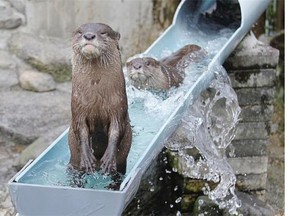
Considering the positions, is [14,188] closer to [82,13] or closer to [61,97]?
[61,97]

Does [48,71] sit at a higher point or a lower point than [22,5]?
lower

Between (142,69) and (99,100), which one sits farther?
(142,69)

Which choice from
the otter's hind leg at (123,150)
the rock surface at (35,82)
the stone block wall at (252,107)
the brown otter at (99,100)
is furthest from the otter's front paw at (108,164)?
the rock surface at (35,82)

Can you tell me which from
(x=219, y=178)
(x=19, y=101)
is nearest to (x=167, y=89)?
(x=219, y=178)

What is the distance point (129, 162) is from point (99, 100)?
546 mm

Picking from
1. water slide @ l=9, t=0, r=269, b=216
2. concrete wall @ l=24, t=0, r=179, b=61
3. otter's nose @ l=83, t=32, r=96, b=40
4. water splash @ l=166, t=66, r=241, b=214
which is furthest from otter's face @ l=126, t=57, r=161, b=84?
concrete wall @ l=24, t=0, r=179, b=61

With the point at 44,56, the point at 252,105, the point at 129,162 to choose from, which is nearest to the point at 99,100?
the point at 129,162

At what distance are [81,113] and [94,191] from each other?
36 cm

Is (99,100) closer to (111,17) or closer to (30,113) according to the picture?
(30,113)

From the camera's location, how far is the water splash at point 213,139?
175 inches

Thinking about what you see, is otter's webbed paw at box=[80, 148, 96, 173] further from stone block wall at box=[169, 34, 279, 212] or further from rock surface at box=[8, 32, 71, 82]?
rock surface at box=[8, 32, 71, 82]

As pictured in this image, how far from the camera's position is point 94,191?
3.09 meters

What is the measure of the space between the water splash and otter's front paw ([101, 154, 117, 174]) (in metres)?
1.12

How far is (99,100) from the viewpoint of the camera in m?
3.23
